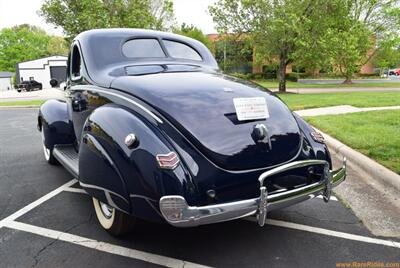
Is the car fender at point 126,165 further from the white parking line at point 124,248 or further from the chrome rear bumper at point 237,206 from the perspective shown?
the white parking line at point 124,248

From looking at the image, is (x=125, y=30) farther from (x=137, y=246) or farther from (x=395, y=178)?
(x=395, y=178)

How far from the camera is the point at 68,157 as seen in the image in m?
4.21

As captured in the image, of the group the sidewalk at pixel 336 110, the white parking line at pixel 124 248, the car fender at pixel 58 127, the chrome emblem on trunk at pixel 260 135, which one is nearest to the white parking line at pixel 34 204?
the white parking line at pixel 124 248

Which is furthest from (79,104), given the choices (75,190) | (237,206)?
(237,206)

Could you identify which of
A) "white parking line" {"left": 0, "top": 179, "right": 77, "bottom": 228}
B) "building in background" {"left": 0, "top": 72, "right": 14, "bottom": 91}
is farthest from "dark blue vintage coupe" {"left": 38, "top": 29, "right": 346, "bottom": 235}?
"building in background" {"left": 0, "top": 72, "right": 14, "bottom": 91}

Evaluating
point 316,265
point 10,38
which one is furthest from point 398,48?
point 10,38

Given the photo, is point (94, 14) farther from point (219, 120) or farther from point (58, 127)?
point (219, 120)

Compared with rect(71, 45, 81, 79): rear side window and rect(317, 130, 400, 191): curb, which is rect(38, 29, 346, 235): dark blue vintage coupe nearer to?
rect(71, 45, 81, 79): rear side window

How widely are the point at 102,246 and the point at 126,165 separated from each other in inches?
34.9

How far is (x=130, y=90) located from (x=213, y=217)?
1.37m

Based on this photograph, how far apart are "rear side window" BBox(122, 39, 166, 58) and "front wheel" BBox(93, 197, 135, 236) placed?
1.79 metres

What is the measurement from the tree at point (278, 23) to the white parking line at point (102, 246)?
17.0 metres

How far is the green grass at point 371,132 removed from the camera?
17.2 ft

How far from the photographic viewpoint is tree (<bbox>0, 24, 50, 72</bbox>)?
76.3m
